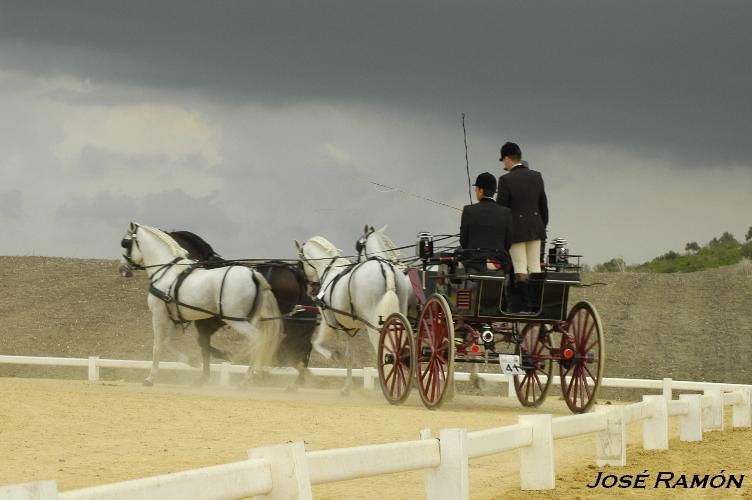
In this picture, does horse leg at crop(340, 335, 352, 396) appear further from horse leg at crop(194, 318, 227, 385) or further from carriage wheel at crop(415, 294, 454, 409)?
carriage wheel at crop(415, 294, 454, 409)

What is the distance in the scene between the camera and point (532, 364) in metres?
14.7

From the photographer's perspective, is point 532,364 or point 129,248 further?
point 129,248

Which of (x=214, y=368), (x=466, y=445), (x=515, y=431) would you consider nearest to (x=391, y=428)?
(x=515, y=431)

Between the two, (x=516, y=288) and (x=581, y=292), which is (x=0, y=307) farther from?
(x=516, y=288)

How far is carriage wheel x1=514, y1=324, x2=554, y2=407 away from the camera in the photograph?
14703mm

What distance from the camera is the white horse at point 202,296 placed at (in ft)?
61.9

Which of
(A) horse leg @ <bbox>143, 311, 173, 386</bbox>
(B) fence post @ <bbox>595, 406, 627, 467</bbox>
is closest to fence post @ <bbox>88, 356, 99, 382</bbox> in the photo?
(A) horse leg @ <bbox>143, 311, 173, 386</bbox>

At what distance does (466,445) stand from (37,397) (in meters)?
8.69

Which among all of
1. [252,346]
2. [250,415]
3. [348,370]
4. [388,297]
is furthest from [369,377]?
[250,415]

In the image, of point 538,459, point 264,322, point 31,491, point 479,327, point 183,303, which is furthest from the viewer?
point 183,303

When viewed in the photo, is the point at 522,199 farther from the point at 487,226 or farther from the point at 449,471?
the point at 449,471

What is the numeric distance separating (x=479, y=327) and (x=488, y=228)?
1.24 m

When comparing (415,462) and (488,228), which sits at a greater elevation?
(488,228)

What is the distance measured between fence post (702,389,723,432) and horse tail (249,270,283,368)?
707 centimetres
